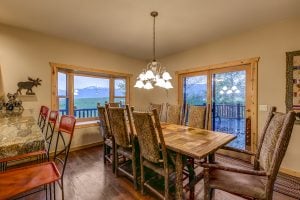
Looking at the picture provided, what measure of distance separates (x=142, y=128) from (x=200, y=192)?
1.24 meters

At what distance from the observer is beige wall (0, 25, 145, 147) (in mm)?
3006

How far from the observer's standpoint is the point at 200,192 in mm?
2166

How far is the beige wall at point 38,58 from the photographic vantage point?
3.01 metres

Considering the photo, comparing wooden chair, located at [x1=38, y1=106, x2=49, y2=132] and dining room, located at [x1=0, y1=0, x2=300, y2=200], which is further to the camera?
wooden chair, located at [x1=38, y1=106, x2=49, y2=132]

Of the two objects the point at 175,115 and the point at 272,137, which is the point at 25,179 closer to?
the point at 272,137

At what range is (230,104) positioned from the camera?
3.58 m

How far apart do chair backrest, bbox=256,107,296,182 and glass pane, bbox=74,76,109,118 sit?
404 centimetres

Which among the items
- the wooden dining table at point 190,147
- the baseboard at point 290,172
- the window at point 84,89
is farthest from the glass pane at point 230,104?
the window at point 84,89

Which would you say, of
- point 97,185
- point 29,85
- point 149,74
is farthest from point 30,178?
point 29,85

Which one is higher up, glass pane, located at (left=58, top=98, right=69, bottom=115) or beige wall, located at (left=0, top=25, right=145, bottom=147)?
beige wall, located at (left=0, top=25, right=145, bottom=147)

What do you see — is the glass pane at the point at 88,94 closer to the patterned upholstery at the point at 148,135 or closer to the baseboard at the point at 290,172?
the patterned upholstery at the point at 148,135

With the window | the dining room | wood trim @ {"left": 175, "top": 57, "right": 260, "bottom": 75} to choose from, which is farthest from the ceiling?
the window

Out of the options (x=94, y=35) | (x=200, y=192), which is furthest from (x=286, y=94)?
(x=94, y=35)

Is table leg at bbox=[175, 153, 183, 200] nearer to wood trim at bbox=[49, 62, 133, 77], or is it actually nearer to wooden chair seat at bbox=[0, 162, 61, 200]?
wooden chair seat at bbox=[0, 162, 61, 200]
